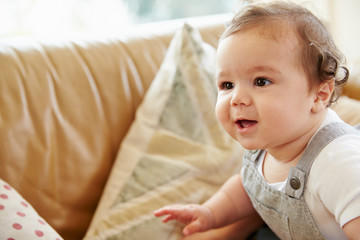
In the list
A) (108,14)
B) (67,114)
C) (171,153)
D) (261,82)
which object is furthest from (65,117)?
(108,14)

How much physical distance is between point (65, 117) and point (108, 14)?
1093 millimetres

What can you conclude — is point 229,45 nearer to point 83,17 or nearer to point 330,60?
point 330,60

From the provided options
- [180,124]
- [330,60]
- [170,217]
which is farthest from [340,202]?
[180,124]

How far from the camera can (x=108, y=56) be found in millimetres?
1372

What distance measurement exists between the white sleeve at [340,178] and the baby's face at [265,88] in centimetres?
8

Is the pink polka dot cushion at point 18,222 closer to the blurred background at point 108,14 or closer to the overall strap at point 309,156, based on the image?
the overall strap at point 309,156

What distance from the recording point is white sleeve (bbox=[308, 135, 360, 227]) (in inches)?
27.9

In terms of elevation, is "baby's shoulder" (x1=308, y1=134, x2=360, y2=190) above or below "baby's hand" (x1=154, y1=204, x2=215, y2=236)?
above

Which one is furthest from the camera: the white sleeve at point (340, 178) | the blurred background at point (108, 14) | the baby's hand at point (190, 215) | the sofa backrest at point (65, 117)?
the blurred background at point (108, 14)

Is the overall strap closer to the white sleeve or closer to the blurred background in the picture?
the white sleeve

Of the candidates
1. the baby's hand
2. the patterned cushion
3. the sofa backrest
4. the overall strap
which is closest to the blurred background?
the sofa backrest

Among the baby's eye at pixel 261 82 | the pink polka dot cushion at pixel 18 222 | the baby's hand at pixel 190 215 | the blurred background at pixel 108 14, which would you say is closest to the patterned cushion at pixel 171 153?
the baby's hand at pixel 190 215

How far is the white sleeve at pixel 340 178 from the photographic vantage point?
0.71m

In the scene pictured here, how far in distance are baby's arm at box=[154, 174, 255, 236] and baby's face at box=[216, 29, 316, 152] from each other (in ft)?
0.96
